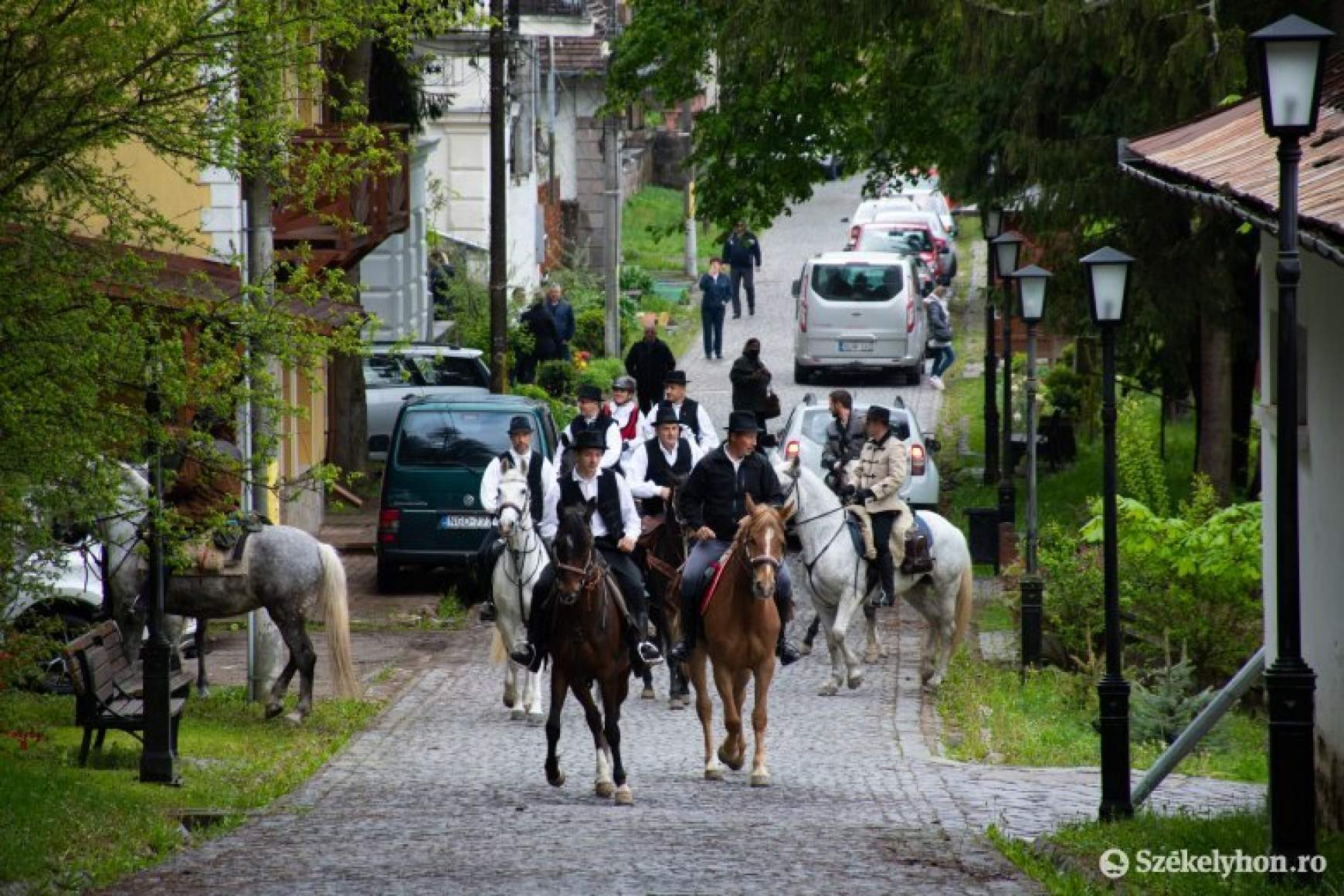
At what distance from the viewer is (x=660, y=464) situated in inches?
709

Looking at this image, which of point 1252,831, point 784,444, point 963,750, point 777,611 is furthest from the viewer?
point 784,444

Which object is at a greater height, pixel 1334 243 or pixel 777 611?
pixel 1334 243

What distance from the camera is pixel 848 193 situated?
79.8 meters

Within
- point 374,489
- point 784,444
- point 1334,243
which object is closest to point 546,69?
point 374,489

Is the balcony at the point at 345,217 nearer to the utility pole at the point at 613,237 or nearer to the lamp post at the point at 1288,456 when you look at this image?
the utility pole at the point at 613,237

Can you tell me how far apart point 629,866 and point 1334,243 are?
4.61 m

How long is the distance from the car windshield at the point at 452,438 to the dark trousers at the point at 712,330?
65.7 feet

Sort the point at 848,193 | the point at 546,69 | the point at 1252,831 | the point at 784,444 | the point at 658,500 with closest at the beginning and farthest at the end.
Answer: the point at 1252,831 < the point at 658,500 < the point at 784,444 < the point at 546,69 < the point at 848,193

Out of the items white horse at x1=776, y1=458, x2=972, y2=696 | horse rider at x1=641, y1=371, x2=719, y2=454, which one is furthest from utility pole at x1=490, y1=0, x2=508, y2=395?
white horse at x1=776, y1=458, x2=972, y2=696

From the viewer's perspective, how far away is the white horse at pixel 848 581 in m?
19.0

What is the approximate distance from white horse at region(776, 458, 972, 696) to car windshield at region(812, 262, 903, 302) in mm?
21072

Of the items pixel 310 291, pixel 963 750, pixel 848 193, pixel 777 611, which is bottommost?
pixel 963 750

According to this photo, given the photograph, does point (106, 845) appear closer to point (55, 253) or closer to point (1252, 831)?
point (55, 253)

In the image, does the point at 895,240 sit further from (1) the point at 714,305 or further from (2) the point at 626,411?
(2) the point at 626,411
